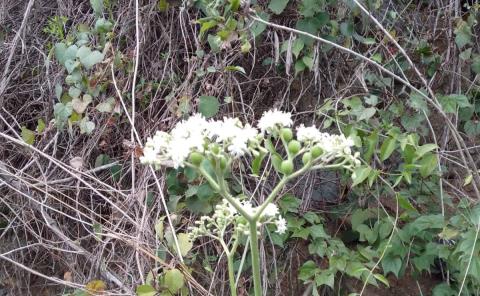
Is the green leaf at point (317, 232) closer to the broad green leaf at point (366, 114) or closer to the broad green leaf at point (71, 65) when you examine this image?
the broad green leaf at point (366, 114)

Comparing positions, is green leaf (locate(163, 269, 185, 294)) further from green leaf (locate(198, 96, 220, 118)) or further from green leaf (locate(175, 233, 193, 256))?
green leaf (locate(198, 96, 220, 118))

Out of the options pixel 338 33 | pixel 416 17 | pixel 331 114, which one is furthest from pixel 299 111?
pixel 416 17

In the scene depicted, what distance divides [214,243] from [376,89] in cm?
67

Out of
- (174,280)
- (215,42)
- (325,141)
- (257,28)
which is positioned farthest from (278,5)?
(325,141)

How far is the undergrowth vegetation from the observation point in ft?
5.65

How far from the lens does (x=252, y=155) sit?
5.35ft

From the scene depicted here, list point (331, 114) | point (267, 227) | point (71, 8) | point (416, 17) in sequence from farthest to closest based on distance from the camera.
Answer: point (71, 8), point (416, 17), point (331, 114), point (267, 227)

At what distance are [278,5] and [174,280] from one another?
2.72ft

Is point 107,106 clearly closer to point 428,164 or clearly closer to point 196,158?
point 428,164

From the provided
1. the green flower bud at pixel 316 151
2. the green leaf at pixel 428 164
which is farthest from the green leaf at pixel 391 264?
the green flower bud at pixel 316 151

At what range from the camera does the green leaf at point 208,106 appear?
1827 millimetres

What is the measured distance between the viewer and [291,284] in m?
1.90

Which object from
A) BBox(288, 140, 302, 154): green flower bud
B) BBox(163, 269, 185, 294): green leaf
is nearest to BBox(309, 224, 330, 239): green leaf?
BBox(163, 269, 185, 294): green leaf

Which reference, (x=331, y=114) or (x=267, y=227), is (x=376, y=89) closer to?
(x=331, y=114)
